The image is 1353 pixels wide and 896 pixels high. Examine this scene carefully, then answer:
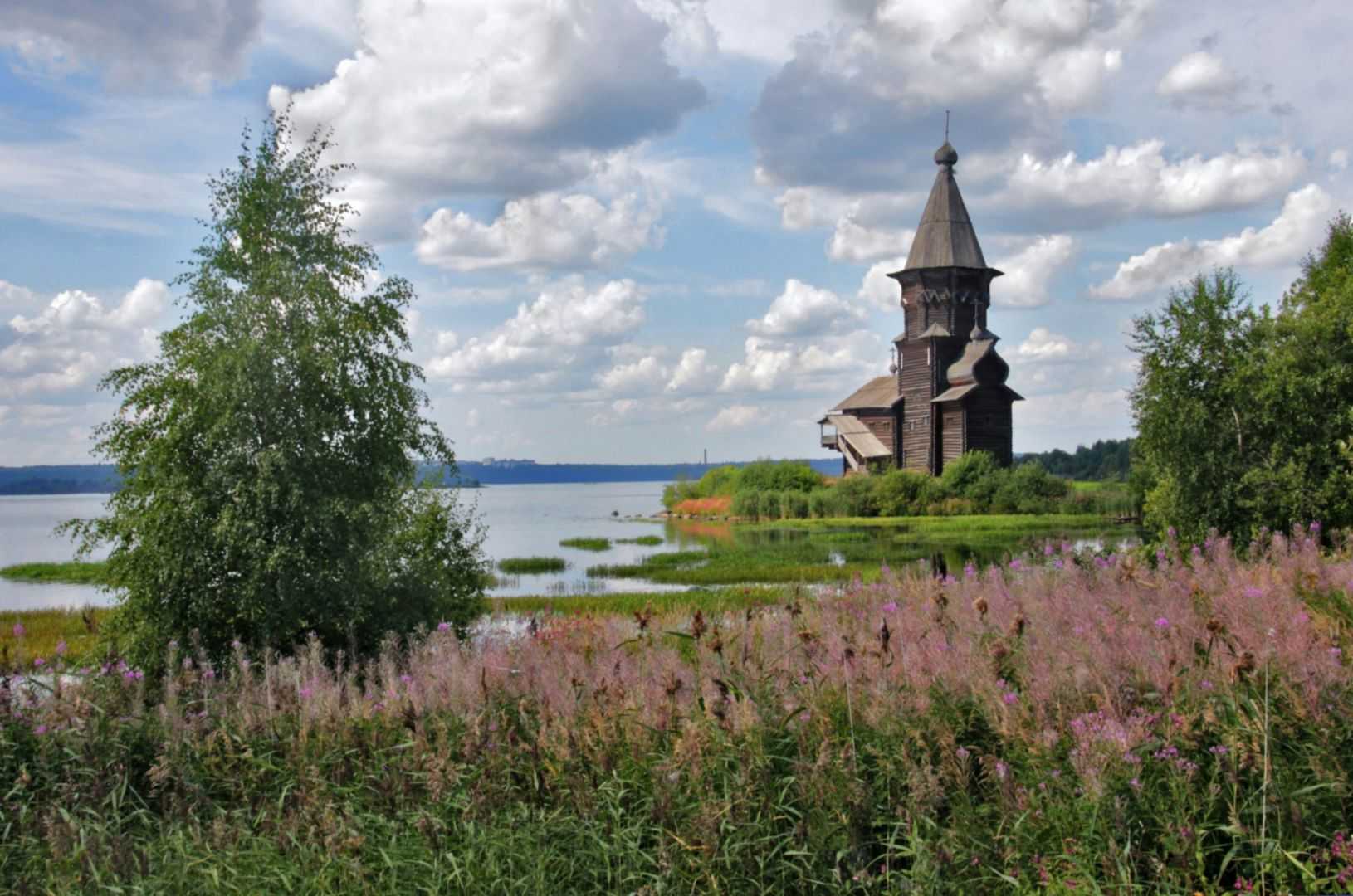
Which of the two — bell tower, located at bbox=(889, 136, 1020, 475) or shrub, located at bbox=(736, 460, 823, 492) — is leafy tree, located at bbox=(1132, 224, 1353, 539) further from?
shrub, located at bbox=(736, 460, 823, 492)

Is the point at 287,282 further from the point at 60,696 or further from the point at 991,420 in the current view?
the point at 991,420

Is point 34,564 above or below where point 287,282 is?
below

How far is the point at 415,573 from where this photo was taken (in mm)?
10695

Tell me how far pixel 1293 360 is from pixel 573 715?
20.7 m

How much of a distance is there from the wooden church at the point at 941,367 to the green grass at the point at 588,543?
20849 mm

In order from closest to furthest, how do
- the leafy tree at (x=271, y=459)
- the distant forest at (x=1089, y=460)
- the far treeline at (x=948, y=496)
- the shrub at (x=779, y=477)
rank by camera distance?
the leafy tree at (x=271, y=459)
the far treeline at (x=948, y=496)
the shrub at (x=779, y=477)
the distant forest at (x=1089, y=460)

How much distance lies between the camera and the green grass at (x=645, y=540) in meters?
45.8

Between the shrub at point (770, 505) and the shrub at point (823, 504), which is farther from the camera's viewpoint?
the shrub at point (770, 505)

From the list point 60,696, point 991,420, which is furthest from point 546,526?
point 60,696

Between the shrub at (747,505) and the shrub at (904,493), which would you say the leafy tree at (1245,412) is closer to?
the shrub at (904,493)

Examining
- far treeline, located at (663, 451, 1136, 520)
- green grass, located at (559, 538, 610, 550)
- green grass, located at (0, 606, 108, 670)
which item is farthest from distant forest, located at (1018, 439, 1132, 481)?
green grass, located at (0, 606, 108, 670)

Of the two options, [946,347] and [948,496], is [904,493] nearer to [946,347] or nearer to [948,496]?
[948,496]

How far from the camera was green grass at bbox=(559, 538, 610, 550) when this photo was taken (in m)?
44.0

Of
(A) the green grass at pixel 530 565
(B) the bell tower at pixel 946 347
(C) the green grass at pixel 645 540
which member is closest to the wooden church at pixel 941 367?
(B) the bell tower at pixel 946 347
